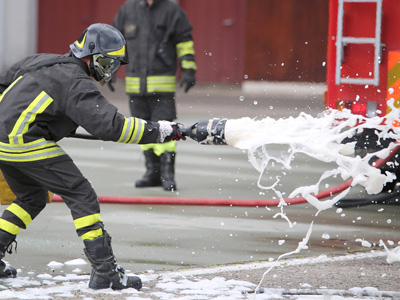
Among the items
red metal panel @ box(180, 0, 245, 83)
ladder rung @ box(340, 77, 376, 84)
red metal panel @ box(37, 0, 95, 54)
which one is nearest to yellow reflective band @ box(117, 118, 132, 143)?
ladder rung @ box(340, 77, 376, 84)

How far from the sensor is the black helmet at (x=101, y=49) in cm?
491

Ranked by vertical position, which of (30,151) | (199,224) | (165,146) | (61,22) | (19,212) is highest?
(61,22)

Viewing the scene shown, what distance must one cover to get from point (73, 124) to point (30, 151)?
0.29m

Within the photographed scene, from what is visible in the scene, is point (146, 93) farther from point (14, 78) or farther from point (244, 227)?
point (14, 78)

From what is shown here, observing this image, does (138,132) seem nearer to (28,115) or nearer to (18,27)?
(28,115)

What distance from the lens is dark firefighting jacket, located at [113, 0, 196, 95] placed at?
8305 millimetres

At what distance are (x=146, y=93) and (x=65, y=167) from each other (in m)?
3.53

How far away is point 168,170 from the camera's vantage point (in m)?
8.14

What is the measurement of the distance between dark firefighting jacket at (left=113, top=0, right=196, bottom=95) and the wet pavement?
3.14ft

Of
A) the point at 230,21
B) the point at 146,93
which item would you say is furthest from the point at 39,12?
the point at 146,93

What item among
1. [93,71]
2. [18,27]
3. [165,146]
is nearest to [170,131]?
[93,71]

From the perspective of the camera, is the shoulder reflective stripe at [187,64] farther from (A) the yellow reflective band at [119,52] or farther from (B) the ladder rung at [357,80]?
(A) the yellow reflective band at [119,52]

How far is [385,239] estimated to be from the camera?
20.4 feet

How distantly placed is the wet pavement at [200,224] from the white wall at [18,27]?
8.91 meters
